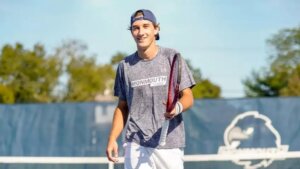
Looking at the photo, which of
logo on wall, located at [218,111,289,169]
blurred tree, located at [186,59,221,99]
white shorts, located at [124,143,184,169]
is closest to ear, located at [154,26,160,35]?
white shorts, located at [124,143,184,169]

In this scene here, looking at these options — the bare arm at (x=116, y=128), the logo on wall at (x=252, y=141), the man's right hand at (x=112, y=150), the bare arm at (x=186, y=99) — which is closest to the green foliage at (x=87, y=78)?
the logo on wall at (x=252, y=141)

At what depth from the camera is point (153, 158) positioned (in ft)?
13.4

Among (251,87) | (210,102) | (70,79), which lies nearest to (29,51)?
(70,79)

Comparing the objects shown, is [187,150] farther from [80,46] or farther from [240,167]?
[80,46]

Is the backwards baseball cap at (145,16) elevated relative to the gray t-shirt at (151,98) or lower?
elevated

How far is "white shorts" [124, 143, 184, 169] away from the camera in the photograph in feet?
13.3

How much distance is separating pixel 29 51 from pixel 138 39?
166 ft

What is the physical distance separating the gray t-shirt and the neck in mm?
22

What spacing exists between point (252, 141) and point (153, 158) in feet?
10.4

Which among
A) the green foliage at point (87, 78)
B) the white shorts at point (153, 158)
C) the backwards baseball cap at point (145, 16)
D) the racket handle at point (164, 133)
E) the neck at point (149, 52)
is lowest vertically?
the green foliage at point (87, 78)

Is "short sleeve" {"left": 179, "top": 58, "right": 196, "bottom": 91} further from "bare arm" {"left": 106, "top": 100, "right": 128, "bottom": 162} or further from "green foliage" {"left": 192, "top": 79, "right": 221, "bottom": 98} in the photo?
"green foliage" {"left": 192, "top": 79, "right": 221, "bottom": 98}

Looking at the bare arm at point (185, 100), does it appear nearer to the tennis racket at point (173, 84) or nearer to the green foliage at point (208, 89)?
the tennis racket at point (173, 84)

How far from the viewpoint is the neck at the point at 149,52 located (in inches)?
161

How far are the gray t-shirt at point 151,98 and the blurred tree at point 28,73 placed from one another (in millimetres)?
48685
